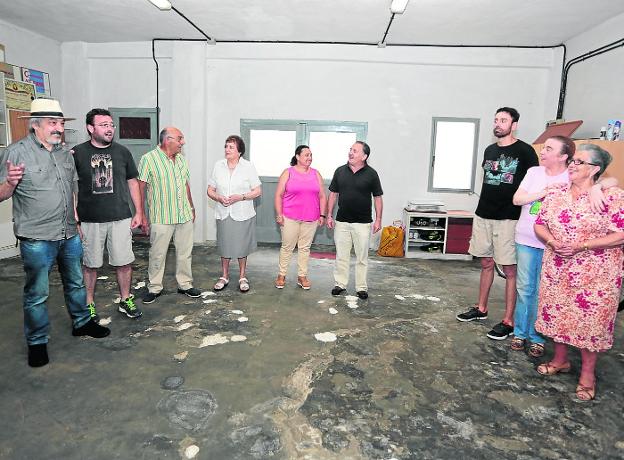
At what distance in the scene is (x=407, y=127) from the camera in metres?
6.54

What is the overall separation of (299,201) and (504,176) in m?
1.88

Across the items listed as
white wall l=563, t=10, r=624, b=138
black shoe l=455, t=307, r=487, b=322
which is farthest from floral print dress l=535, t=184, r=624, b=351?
white wall l=563, t=10, r=624, b=138

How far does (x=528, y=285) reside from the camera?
293cm

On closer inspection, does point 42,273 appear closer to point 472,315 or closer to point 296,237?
point 296,237

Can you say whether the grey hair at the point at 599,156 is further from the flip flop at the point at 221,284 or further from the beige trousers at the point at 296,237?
the flip flop at the point at 221,284

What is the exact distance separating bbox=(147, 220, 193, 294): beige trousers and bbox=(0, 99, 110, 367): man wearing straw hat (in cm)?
93

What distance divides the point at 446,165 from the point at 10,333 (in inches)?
236

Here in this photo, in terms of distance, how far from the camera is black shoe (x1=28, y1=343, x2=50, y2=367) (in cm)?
268

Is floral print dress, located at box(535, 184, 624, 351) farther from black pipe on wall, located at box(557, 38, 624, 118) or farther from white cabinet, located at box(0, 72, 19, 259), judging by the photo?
white cabinet, located at box(0, 72, 19, 259)

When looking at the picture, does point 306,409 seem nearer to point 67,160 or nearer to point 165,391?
point 165,391

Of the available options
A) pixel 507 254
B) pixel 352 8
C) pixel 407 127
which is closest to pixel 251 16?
pixel 352 8

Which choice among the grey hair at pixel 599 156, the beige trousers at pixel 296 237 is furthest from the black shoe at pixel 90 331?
the grey hair at pixel 599 156

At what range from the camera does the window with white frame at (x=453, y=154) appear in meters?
6.53

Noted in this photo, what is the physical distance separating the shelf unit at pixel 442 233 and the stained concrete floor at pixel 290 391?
2403mm
